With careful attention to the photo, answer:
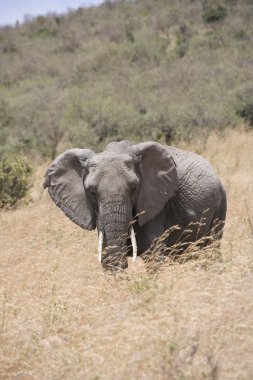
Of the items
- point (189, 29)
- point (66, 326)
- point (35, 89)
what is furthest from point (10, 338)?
point (189, 29)

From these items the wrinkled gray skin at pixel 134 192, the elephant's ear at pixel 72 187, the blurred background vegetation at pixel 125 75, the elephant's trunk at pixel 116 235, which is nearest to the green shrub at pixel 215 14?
the blurred background vegetation at pixel 125 75

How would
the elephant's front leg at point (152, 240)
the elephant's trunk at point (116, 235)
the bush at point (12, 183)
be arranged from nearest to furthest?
the elephant's trunk at point (116, 235)
the elephant's front leg at point (152, 240)
the bush at point (12, 183)

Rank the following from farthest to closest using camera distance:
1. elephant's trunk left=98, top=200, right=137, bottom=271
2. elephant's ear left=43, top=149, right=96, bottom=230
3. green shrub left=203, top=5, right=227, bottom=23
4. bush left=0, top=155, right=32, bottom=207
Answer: green shrub left=203, top=5, right=227, bottom=23, bush left=0, top=155, right=32, bottom=207, elephant's ear left=43, top=149, right=96, bottom=230, elephant's trunk left=98, top=200, right=137, bottom=271

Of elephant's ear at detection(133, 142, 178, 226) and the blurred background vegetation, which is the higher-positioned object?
elephant's ear at detection(133, 142, 178, 226)

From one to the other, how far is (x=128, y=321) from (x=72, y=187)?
2498 mm

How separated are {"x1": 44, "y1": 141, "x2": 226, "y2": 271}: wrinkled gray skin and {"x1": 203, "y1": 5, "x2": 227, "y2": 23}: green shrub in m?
33.5

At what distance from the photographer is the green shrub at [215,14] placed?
125 feet

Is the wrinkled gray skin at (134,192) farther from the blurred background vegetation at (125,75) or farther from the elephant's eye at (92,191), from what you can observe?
the blurred background vegetation at (125,75)

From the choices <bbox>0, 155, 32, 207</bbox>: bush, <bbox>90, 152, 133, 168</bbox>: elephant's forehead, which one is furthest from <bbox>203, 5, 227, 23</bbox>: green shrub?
<bbox>90, 152, 133, 168</bbox>: elephant's forehead

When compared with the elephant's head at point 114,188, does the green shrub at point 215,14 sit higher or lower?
lower

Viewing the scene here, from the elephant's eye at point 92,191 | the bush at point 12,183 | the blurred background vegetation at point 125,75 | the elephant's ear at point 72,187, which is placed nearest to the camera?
the elephant's eye at point 92,191

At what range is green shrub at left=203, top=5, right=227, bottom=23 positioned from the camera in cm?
3797

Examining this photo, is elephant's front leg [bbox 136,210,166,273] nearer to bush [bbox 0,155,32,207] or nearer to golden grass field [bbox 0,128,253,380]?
golden grass field [bbox 0,128,253,380]

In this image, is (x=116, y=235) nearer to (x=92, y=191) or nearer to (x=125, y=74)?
(x=92, y=191)
